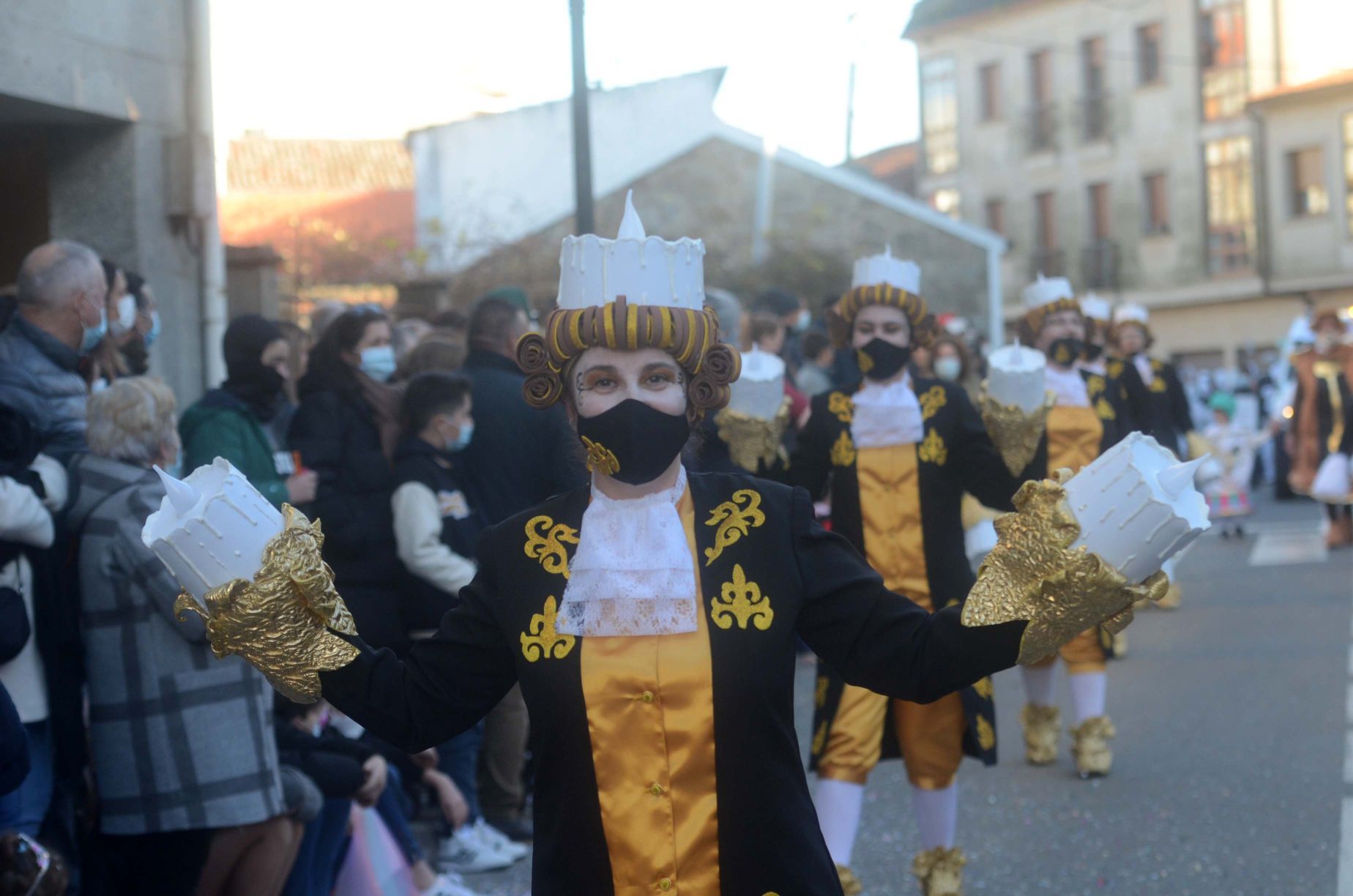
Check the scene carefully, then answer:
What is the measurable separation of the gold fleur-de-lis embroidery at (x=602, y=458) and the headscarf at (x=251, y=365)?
3294mm

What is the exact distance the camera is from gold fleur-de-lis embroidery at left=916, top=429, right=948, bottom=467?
5.62 m

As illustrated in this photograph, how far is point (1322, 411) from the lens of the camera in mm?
→ 15367

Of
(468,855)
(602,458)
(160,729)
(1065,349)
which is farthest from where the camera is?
(1065,349)

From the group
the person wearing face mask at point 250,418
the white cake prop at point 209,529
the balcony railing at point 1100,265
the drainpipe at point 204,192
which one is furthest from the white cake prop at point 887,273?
the balcony railing at point 1100,265

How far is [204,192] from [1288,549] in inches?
437

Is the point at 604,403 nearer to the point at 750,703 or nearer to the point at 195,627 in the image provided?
the point at 750,703

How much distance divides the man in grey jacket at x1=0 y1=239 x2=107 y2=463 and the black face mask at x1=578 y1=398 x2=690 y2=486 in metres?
2.53

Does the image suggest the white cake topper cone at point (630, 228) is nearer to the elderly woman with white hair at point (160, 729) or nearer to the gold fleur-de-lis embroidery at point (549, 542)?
the gold fleur-de-lis embroidery at point (549, 542)

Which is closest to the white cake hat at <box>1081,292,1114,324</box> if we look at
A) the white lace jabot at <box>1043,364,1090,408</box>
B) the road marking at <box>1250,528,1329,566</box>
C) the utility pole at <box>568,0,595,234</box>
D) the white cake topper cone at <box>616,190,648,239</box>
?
→ the white lace jabot at <box>1043,364,1090,408</box>

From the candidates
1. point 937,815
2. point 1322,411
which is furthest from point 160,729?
point 1322,411

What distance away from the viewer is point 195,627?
4375mm

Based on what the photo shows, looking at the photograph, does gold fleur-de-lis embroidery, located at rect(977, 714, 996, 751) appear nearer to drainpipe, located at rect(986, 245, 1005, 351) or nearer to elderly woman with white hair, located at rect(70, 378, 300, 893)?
elderly woman with white hair, located at rect(70, 378, 300, 893)

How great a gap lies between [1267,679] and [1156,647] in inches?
56.1

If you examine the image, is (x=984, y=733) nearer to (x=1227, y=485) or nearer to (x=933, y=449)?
(x=933, y=449)
